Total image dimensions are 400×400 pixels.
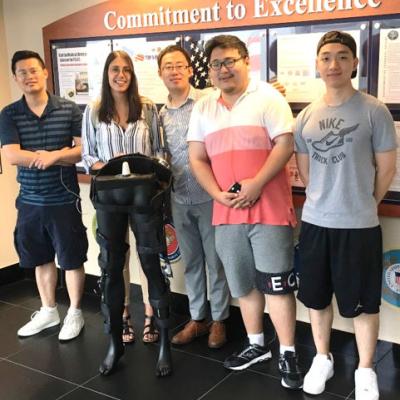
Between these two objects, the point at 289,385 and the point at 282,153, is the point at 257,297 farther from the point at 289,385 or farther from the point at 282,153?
the point at 282,153

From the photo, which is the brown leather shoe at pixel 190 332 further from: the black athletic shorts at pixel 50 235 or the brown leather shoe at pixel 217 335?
the black athletic shorts at pixel 50 235

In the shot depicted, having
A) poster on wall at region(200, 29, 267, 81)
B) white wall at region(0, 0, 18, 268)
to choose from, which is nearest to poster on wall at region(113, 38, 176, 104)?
poster on wall at region(200, 29, 267, 81)

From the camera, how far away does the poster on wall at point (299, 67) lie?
272 cm

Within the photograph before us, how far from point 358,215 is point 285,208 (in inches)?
14.3

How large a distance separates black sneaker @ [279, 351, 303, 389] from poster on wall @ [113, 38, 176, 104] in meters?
1.58

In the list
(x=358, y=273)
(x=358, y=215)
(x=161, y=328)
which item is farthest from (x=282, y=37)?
(x=161, y=328)

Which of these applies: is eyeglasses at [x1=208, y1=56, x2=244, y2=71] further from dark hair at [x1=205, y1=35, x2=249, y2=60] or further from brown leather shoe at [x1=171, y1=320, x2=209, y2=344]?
brown leather shoe at [x1=171, y1=320, x2=209, y2=344]

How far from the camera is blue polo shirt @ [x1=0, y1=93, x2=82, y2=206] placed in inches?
121

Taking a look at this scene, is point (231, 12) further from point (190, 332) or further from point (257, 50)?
point (190, 332)

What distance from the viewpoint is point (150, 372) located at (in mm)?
2807

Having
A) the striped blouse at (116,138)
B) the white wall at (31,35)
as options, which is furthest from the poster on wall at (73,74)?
the striped blouse at (116,138)

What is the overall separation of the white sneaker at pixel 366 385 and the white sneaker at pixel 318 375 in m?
0.15

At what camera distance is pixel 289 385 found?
2.61m

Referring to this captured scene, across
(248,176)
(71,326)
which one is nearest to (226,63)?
(248,176)
